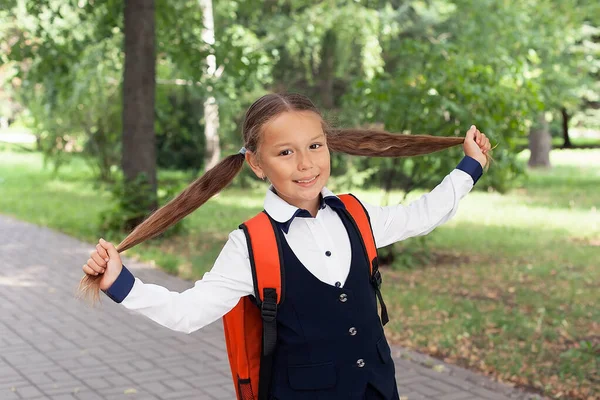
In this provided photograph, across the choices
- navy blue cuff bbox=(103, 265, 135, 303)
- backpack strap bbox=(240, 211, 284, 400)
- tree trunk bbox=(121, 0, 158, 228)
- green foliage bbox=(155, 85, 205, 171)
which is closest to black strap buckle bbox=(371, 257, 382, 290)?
backpack strap bbox=(240, 211, 284, 400)

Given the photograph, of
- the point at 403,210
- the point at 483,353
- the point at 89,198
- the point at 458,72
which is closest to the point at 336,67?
the point at 89,198

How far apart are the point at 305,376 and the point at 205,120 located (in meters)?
18.3

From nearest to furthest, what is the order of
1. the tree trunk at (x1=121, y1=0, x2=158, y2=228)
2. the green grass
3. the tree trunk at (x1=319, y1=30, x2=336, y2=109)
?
the green grass < the tree trunk at (x1=121, y1=0, x2=158, y2=228) < the tree trunk at (x1=319, y1=30, x2=336, y2=109)

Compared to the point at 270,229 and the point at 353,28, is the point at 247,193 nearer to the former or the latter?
the point at 353,28

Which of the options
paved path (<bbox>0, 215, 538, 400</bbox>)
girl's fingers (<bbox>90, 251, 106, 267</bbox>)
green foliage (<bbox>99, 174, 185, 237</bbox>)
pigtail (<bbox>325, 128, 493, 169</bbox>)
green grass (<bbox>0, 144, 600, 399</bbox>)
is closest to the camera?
girl's fingers (<bbox>90, 251, 106, 267</bbox>)

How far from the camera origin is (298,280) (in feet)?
8.25

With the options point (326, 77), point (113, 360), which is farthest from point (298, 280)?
point (326, 77)

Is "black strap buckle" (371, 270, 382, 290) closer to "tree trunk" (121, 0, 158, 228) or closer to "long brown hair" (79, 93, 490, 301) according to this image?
"long brown hair" (79, 93, 490, 301)

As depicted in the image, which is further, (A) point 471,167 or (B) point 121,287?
(A) point 471,167

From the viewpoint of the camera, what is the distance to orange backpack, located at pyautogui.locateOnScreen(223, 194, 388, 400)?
250 cm

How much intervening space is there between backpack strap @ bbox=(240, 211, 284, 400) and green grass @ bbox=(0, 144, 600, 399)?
301cm

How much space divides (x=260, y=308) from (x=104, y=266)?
463mm

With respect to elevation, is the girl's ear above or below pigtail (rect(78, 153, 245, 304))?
above

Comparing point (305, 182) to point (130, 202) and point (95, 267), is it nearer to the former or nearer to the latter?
point (95, 267)
